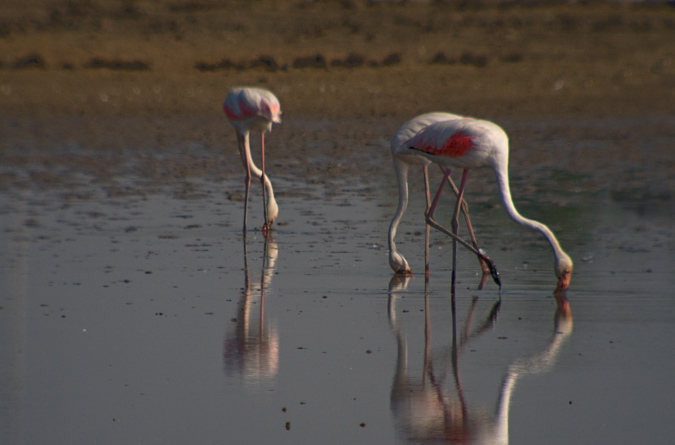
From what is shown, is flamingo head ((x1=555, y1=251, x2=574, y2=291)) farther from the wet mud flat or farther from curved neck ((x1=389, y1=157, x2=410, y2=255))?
curved neck ((x1=389, y1=157, x2=410, y2=255))

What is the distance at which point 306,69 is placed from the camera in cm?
3077

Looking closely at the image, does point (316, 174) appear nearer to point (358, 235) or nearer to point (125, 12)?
point (358, 235)

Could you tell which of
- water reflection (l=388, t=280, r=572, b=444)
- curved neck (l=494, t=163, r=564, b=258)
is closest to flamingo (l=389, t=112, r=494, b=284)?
curved neck (l=494, t=163, r=564, b=258)

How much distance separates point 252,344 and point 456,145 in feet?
7.82

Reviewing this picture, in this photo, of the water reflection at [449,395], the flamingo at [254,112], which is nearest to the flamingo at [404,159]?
the water reflection at [449,395]

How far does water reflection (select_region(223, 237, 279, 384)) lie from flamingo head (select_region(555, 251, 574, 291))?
6.61 ft

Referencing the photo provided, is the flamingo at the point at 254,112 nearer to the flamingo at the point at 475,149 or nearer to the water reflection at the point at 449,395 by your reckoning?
the flamingo at the point at 475,149

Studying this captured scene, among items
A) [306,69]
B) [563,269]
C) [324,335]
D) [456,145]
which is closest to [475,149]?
[456,145]

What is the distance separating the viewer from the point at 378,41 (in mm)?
35656

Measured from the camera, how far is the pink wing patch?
24.4ft

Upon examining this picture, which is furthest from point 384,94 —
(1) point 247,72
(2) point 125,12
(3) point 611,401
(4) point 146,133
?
(3) point 611,401

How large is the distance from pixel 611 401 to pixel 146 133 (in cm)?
1809

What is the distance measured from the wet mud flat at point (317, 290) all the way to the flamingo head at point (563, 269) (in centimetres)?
16

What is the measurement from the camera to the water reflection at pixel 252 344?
212 inches
